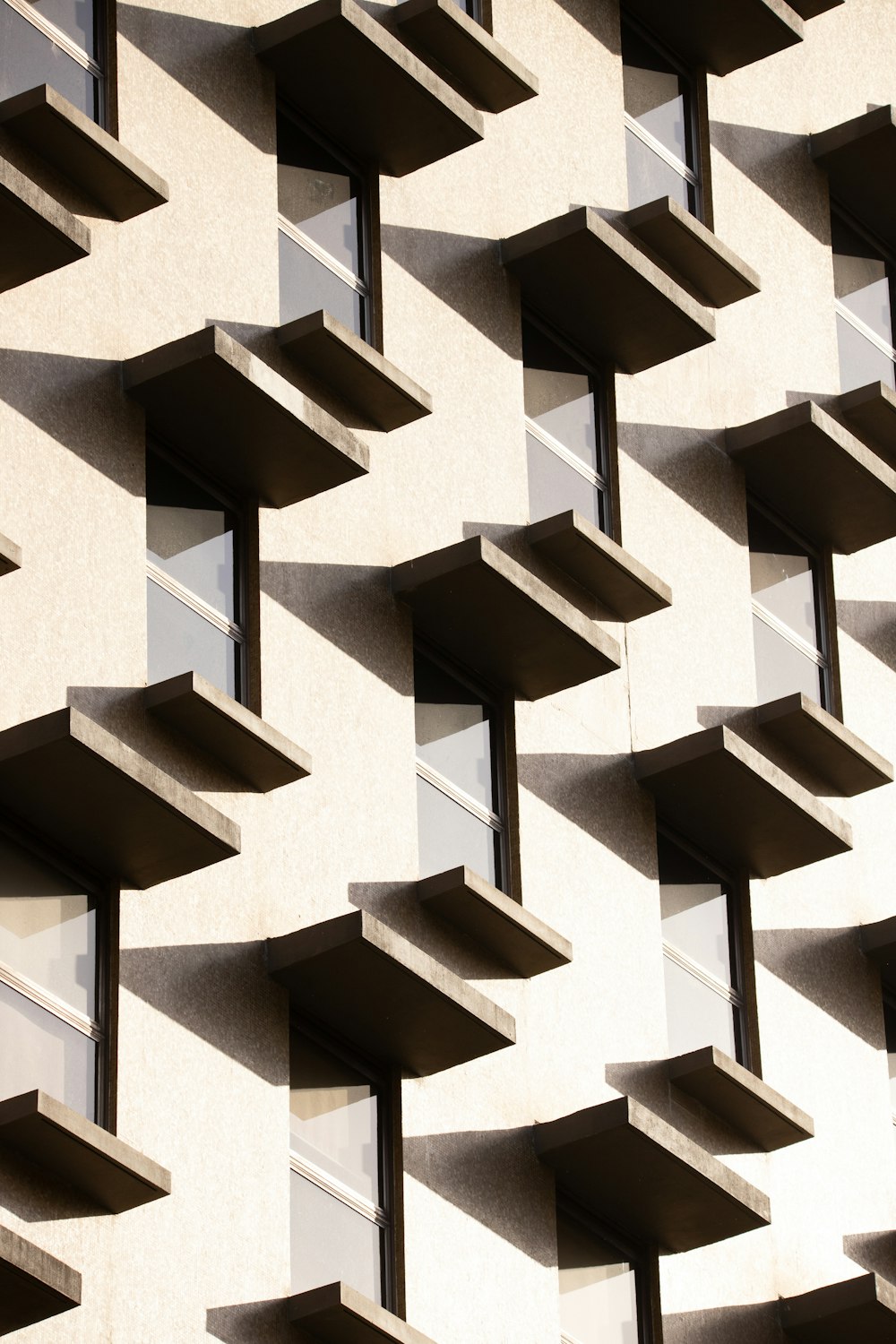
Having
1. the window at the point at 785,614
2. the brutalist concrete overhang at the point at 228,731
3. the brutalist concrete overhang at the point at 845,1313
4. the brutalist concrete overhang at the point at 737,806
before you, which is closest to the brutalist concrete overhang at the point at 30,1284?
the brutalist concrete overhang at the point at 228,731

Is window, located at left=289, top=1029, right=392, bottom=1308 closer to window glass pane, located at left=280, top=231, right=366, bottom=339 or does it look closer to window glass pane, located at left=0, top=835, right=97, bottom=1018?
window glass pane, located at left=0, top=835, right=97, bottom=1018

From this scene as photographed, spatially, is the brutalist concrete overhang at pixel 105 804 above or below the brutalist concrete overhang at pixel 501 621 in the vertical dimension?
below

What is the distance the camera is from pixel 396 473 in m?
19.6

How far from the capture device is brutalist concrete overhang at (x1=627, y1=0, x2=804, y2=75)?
23625mm

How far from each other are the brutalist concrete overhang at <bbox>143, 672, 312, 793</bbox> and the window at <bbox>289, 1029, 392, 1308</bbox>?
69.2 inches

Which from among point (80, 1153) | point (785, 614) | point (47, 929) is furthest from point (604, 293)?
point (80, 1153)

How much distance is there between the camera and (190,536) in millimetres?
17938

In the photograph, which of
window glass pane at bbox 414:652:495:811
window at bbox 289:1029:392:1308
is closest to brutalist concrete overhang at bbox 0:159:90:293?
window glass pane at bbox 414:652:495:811

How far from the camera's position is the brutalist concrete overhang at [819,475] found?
22641 mm

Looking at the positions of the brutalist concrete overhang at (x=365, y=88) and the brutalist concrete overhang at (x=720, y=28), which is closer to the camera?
the brutalist concrete overhang at (x=365, y=88)

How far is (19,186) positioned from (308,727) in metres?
4.15

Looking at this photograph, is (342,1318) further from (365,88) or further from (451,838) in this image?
(365,88)

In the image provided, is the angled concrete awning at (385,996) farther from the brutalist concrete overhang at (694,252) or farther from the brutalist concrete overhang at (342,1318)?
the brutalist concrete overhang at (694,252)

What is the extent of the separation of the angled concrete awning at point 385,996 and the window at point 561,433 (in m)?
4.54
